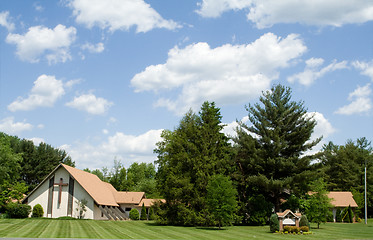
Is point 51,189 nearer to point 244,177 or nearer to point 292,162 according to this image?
point 244,177

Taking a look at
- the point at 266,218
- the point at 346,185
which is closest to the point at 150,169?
the point at 346,185

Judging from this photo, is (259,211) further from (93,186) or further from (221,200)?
(93,186)

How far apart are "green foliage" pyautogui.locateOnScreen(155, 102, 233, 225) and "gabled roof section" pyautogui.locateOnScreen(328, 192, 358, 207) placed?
95.4ft

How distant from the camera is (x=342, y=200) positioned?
216 feet

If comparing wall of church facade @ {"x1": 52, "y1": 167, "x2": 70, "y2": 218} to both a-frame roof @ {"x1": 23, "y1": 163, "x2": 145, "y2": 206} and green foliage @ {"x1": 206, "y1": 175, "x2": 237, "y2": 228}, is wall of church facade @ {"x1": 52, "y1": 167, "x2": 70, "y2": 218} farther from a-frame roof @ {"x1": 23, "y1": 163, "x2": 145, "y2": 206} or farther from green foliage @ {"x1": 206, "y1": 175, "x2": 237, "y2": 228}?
green foliage @ {"x1": 206, "y1": 175, "x2": 237, "y2": 228}

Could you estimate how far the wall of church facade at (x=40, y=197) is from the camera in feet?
164

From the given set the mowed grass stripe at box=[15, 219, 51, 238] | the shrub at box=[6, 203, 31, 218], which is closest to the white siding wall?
the shrub at box=[6, 203, 31, 218]

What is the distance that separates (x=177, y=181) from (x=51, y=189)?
1964 centimetres

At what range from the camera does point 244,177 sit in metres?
46.7

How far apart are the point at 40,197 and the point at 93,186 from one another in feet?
24.2

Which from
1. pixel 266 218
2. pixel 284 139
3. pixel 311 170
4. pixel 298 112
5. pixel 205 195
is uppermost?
pixel 298 112

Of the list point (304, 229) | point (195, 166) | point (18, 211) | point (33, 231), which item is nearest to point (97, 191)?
point (18, 211)

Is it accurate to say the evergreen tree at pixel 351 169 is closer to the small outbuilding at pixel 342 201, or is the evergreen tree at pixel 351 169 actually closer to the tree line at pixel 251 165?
the small outbuilding at pixel 342 201

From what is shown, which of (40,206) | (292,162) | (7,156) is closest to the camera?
(292,162)
